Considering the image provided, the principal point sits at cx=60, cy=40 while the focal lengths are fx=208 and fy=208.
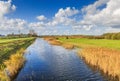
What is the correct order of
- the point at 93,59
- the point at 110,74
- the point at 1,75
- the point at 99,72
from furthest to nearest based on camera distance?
the point at 93,59, the point at 99,72, the point at 110,74, the point at 1,75

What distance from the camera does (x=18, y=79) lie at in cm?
2283

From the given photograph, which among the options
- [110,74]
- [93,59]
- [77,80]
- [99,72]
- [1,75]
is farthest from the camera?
[93,59]

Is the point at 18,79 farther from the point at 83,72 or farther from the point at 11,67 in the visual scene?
the point at 83,72

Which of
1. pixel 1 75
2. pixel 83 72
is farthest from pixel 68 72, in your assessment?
pixel 1 75

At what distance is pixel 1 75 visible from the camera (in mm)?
20156

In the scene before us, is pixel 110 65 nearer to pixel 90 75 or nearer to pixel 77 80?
pixel 90 75

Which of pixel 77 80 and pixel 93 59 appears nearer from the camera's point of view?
pixel 77 80

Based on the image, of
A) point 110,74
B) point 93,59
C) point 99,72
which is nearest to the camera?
point 110,74

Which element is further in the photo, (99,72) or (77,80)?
(99,72)

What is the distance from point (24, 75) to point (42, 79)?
10.0 ft

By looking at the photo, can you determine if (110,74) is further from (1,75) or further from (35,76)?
(1,75)

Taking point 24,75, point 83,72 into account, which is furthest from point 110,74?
point 24,75

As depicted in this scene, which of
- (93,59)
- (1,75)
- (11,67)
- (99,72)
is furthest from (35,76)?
(93,59)

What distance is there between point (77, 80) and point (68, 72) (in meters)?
4.27
